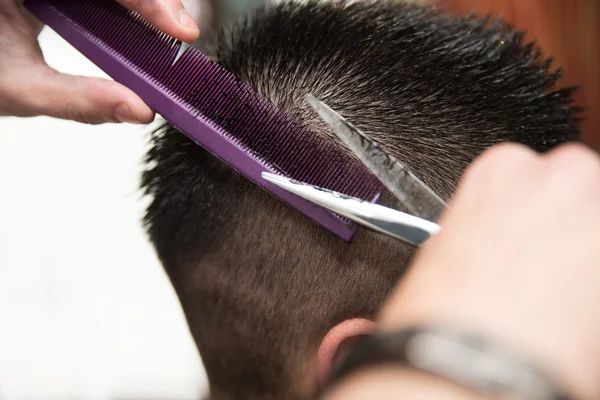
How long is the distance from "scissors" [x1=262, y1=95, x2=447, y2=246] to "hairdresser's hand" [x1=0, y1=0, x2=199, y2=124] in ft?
0.74

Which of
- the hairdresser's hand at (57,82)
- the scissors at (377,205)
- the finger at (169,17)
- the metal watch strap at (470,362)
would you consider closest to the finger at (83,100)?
the hairdresser's hand at (57,82)

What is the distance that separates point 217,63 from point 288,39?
0.11 m

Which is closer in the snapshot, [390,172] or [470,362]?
[470,362]

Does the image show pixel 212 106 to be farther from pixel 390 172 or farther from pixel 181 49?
pixel 390 172

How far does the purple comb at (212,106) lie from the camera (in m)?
0.77

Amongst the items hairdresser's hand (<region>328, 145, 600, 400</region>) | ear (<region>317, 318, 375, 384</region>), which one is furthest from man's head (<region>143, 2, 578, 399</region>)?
hairdresser's hand (<region>328, 145, 600, 400</region>)

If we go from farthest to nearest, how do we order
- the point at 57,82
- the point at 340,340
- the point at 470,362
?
the point at 57,82, the point at 340,340, the point at 470,362

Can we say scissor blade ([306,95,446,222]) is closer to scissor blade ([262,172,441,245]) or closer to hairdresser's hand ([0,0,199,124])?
scissor blade ([262,172,441,245])

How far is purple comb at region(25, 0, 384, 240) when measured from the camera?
2.53 ft

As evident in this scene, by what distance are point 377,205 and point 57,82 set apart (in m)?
0.53

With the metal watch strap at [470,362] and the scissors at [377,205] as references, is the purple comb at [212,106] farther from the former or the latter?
the metal watch strap at [470,362]

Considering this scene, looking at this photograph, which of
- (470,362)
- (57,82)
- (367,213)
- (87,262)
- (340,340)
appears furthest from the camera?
(87,262)

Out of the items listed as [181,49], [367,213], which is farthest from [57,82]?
[367,213]

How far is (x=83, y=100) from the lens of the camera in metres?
0.85
